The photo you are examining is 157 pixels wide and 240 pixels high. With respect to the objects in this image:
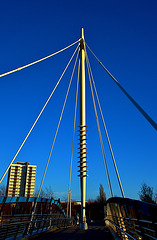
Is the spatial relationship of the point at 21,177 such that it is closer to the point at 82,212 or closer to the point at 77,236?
the point at 82,212

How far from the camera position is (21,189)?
106 metres

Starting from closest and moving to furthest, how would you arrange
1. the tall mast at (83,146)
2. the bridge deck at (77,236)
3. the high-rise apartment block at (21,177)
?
the bridge deck at (77,236) → the tall mast at (83,146) → the high-rise apartment block at (21,177)

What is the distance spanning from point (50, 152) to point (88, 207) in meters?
55.0

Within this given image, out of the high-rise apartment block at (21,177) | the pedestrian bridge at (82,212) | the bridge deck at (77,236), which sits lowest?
the bridge deck at (77,236)

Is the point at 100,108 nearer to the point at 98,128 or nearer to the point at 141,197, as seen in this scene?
the point at 98,128

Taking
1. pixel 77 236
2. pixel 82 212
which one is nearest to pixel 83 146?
pixel 82 212

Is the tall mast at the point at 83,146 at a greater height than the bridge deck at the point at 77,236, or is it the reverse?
the tall mast at the point at 83,146

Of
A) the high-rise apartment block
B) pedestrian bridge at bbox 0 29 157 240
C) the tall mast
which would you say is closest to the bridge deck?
pedestrian bridge at bbox 0 29 157 240

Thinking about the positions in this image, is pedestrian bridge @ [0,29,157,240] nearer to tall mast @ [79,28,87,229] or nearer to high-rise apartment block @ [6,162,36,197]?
tall mast @ [79,28,87,229]

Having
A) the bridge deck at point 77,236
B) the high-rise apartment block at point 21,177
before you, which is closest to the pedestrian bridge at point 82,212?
the bridge deck at point 77,236

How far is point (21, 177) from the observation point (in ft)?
362

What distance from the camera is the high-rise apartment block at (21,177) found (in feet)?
350

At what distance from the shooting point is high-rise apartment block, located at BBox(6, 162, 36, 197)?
107 metres

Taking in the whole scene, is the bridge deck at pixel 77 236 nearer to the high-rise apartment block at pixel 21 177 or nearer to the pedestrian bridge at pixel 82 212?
the pedestrian bridge at pixel 82 212
